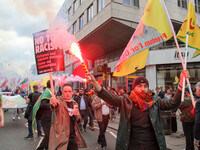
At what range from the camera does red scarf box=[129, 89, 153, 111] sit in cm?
260

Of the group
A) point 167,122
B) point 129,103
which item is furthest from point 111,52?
point 129,103

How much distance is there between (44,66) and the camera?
11.2ft

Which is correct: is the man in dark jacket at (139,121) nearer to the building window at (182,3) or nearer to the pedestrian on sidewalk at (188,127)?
the pedestrian on sidewalk at (188,127)

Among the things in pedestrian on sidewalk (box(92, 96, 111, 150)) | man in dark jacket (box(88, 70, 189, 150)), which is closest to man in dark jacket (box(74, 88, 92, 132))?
pedestrian on sidewalk (box(92, 96, 111, 150))

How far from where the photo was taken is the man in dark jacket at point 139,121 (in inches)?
99.4

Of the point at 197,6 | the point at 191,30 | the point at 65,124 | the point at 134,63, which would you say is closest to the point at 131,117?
the point at 65,124

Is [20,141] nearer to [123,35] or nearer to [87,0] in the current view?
[123,35]

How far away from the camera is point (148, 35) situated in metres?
4.11

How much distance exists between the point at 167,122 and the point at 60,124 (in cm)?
556

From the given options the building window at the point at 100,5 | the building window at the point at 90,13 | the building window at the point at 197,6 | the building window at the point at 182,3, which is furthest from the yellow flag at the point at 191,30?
the building window at the point at 90,13

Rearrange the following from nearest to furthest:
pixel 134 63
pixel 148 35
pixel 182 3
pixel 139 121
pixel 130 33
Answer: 1. pixel 139 121
2. pixel 148 35
3. pixel 134 63
4. pixel 130 33
5. pixel 182 3

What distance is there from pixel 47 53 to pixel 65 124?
4.37 ft

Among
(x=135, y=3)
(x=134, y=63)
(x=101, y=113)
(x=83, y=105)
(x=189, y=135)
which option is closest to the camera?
(x=134, y=63)

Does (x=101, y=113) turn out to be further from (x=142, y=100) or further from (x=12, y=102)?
(x=12, y=102)
